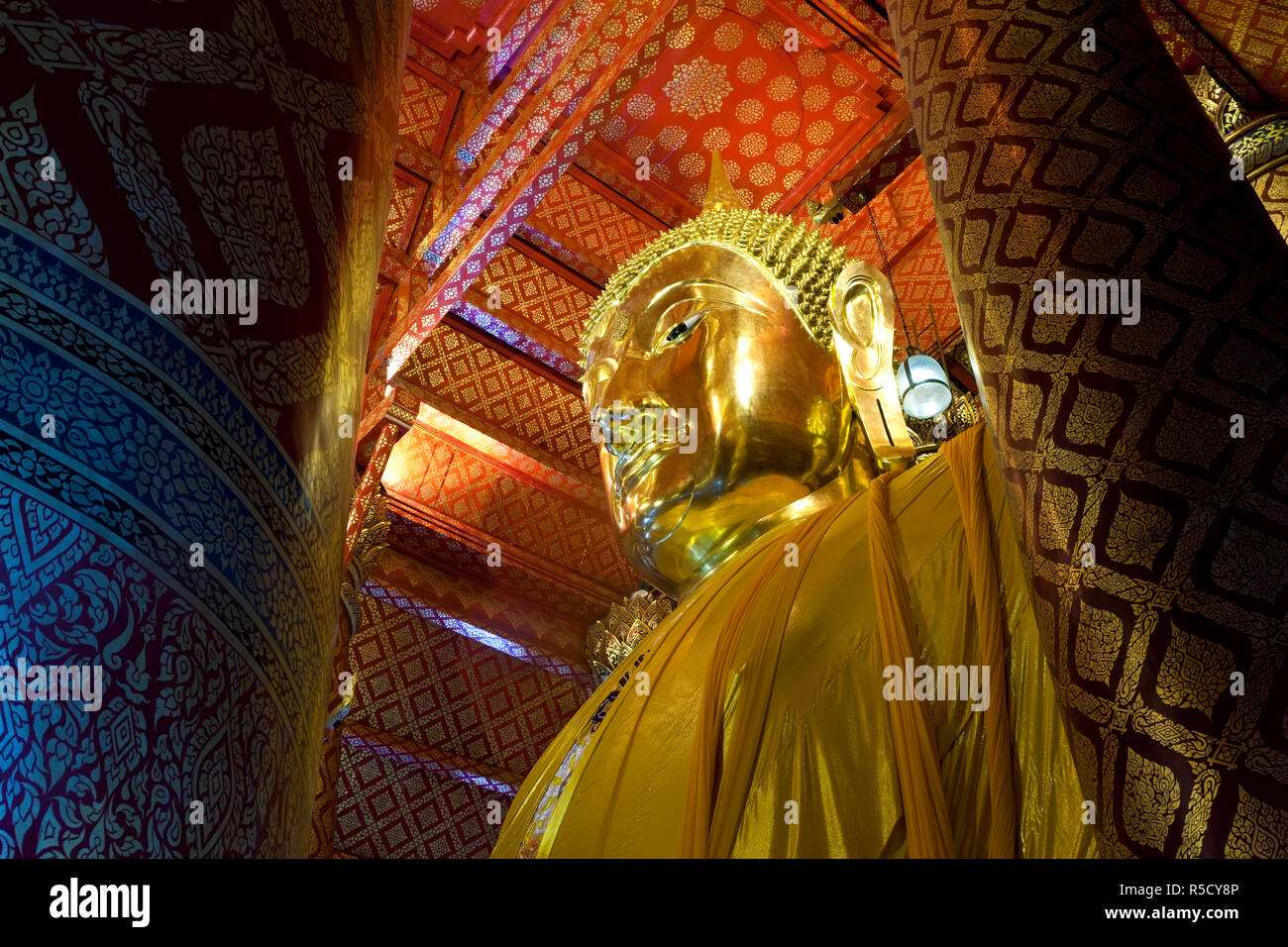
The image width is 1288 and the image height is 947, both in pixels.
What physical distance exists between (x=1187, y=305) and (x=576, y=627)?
540 cm

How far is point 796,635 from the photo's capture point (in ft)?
5.08

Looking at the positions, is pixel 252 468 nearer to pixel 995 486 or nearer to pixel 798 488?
pixel 995 486

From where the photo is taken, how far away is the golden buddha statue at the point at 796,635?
4.19 feet

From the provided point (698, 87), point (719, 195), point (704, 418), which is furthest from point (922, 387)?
point (698, 87)

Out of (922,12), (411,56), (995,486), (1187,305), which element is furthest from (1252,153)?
(411,56)

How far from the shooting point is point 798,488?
234cm

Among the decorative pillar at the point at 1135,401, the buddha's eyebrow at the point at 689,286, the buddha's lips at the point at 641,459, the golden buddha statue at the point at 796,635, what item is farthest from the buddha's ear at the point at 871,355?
the decorative pillar at the point at 1135,401

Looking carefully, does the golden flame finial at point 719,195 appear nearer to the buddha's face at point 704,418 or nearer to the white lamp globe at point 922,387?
the buddha's face at point 704,418

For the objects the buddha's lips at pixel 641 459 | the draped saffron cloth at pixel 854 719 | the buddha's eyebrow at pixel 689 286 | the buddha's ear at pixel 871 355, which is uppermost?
the buddha's eyebrow at pixel 689 286

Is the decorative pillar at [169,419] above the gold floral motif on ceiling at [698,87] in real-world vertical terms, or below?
below

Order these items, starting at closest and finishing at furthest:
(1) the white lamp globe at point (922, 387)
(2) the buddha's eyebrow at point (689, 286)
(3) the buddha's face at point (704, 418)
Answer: (3) the buddha's face at point (704, 418), (2) the buddha's eyebrow at point (689, 286), (1) the white lamp globe at point (922, 387)

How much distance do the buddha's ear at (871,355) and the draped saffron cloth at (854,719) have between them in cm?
68

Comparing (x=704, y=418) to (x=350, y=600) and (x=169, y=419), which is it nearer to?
(x=169, y=419)

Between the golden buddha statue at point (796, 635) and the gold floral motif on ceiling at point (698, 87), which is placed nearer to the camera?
the golden buddha statue at point (796, 635)
